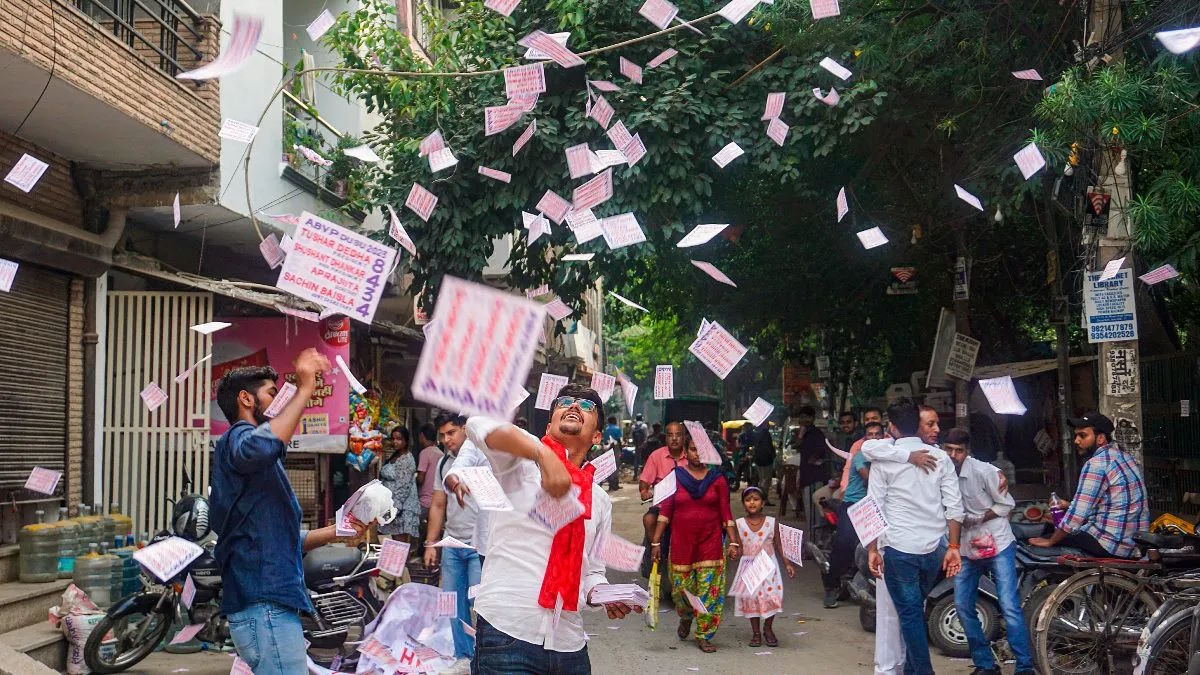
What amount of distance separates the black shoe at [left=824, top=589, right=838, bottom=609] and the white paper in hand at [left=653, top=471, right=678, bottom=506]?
2.58 meters

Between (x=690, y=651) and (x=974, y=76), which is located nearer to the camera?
(x=690, y=651)

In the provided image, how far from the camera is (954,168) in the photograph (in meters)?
10.8

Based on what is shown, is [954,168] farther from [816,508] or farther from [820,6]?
[816,508]

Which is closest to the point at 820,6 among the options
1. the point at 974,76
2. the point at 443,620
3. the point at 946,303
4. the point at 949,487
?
the point at 974,76

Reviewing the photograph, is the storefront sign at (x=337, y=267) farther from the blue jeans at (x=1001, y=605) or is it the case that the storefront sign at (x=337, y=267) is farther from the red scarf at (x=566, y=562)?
the blue jeans at (x=1001, y=605)

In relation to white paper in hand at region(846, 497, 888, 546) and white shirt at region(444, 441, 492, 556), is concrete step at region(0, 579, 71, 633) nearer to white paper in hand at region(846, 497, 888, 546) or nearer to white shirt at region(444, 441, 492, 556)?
white shirt at region(444, 441, 492, 556)

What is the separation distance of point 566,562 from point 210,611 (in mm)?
5009

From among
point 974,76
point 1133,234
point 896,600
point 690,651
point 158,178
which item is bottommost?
point 690,651

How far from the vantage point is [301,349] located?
11.2 meters

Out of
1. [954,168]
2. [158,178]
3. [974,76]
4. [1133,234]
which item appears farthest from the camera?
[954,168]

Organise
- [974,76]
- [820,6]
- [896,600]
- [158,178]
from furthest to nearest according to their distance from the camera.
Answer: [158,178] < [974,76] < [820,6] < [896,600]

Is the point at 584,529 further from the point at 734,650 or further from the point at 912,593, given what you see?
the point at 734,650

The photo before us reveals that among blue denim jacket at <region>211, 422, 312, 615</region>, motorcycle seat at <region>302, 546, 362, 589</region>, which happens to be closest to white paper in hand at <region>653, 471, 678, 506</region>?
motorcycle seat at <region>302, 546, 362, 589</region>

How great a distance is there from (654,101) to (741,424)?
22.2 metres
